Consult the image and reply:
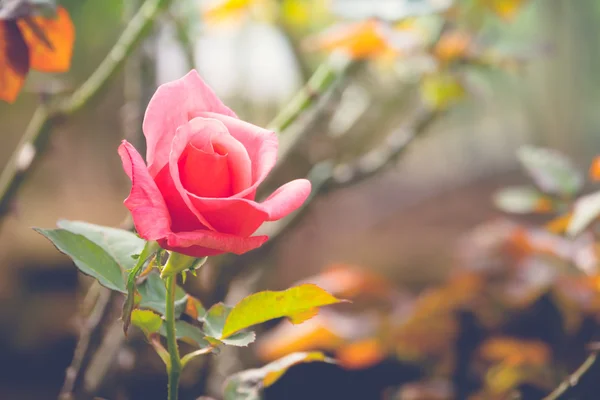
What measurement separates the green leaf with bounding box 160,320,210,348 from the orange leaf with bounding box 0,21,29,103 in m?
0.23

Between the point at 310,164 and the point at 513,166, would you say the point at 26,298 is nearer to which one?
the point at 310,164

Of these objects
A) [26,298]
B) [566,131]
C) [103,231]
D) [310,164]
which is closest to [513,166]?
[566,131]

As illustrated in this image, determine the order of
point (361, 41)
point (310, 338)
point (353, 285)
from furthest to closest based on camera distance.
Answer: point (353, 285) < point (310, 338) < point (361, 41)

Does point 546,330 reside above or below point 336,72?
below

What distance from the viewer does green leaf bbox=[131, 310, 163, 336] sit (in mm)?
306

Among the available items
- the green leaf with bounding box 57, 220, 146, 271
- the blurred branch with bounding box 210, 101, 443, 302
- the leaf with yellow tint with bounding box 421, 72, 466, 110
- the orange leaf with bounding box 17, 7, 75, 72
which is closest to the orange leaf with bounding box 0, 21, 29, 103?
the orange leaf with bounding box 17, 7, 75, 72

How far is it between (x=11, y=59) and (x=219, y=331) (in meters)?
0.26

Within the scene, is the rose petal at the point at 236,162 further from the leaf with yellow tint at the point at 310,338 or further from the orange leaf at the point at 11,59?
the leaf with yellow tint at the point at 310,338

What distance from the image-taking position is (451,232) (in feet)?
9.01

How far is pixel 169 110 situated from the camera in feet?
0.95

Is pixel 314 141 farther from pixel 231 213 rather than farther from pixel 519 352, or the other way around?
pixel 231 213

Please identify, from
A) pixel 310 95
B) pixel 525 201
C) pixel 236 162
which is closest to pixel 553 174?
pixel 525 201

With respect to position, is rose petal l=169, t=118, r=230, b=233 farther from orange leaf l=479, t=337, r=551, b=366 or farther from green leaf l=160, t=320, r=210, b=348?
orange leaf l=479, t=337, r=551, b=366

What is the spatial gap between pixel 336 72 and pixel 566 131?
1.57 m
